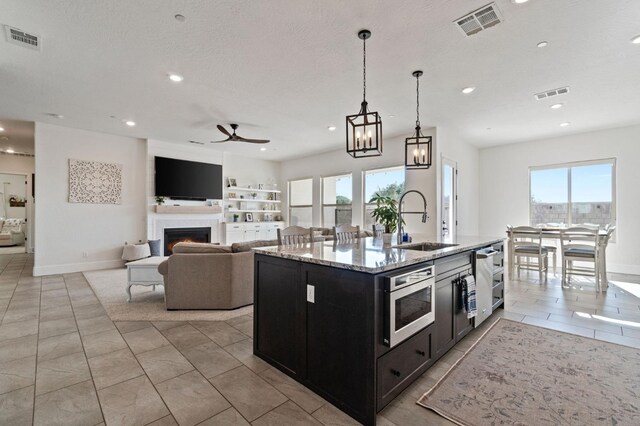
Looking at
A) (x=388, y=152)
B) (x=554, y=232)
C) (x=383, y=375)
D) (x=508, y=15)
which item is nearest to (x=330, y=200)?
(x=388, y=152)

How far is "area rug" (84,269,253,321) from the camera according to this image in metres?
A: 3.52

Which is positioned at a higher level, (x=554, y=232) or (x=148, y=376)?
(x=554, y=232)

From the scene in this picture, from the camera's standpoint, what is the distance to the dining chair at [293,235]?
3.23 m

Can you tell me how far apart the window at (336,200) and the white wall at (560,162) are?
3.58 meters

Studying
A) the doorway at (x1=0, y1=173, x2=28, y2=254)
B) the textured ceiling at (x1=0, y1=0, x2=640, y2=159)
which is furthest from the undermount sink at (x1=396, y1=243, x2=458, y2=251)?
the doorway at (x1=0, y1=173, x2=28, y2=254)

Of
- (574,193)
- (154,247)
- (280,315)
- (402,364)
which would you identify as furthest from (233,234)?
(574,193)

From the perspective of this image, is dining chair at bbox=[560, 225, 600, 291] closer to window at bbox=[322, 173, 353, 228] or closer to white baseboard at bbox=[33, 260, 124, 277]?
window at bbox=[322, 173, 353, 228]

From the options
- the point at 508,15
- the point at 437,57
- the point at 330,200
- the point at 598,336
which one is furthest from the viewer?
the point at 330,200

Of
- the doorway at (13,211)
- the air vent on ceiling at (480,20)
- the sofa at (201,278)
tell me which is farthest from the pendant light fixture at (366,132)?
the doorway at (13,211)

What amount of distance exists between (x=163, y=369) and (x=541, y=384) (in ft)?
9.41

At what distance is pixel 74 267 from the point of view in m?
6.18

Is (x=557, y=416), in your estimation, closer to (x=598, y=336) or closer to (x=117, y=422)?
(x=598, y=336)

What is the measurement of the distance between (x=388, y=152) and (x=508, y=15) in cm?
434

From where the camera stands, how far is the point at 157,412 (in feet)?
6.05
